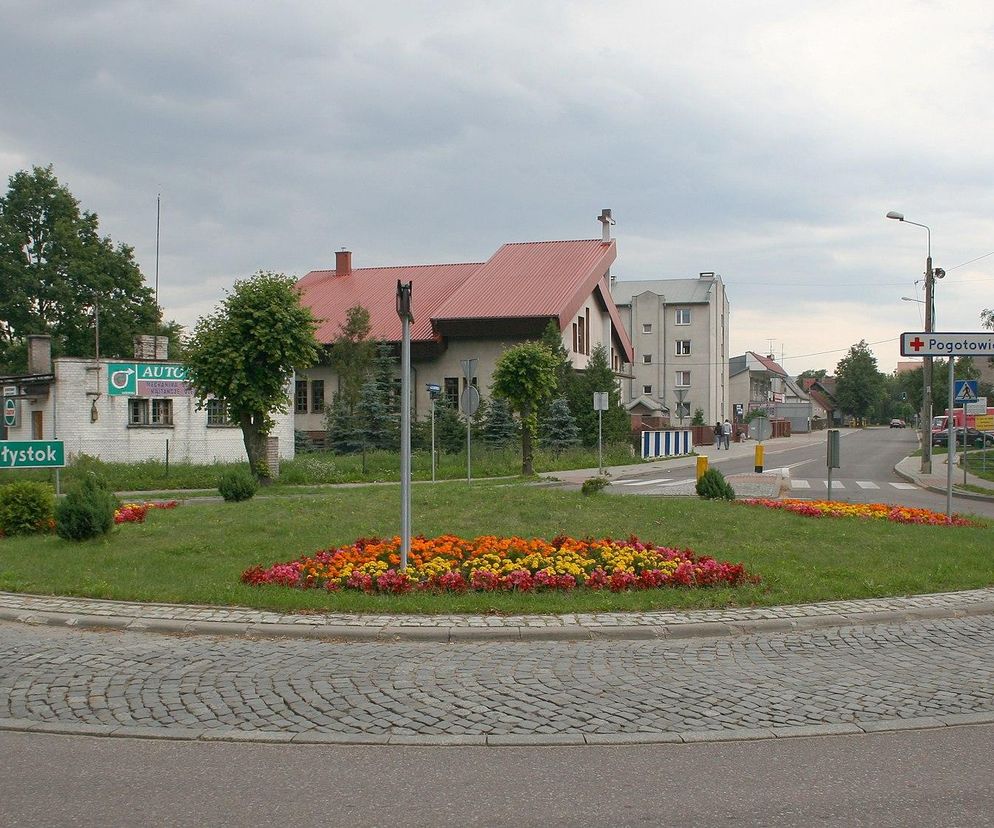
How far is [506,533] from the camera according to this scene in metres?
13.6

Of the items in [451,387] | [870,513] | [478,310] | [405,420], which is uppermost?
[478,310]

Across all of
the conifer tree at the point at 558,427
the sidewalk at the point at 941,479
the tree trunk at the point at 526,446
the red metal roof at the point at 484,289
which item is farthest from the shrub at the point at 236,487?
the red metal roof at the point at 484,289

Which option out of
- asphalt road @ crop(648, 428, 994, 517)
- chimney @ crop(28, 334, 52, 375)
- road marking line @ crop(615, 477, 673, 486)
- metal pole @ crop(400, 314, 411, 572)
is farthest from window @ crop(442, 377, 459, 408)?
metal pole @ crop(400, 314, 411, 572)

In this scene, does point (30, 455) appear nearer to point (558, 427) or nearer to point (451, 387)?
point (558, 427)

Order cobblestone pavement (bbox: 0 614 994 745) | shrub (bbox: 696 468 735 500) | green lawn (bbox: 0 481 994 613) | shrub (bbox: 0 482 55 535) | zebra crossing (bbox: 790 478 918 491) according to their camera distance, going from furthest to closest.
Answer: zebra crossing (bbox: 790 478 918 491) → shrub (bbox: 696 468 735 500) → shrub (bbox: 0 482 55 535) → green lawn (bbox: 0 481 994 613) → cobblestone pavement (bbox: 0 614 994 745)

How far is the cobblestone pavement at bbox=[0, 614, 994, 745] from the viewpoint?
620 cm

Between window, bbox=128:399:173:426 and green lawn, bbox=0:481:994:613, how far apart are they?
19.4 m

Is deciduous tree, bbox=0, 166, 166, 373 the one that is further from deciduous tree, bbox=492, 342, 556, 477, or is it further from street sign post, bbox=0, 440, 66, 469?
street sign post, bbox=0, 440, 66, 469

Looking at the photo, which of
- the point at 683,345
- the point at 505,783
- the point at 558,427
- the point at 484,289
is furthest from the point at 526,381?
the point at 683,345

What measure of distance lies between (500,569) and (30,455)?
10.8m

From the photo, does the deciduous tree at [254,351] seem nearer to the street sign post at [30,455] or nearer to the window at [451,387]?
the street sign post at [30,455]

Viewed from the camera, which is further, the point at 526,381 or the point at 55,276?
the point at 55,276

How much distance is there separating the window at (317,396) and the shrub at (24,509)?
36.0 m

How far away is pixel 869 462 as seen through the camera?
44.8 meters
